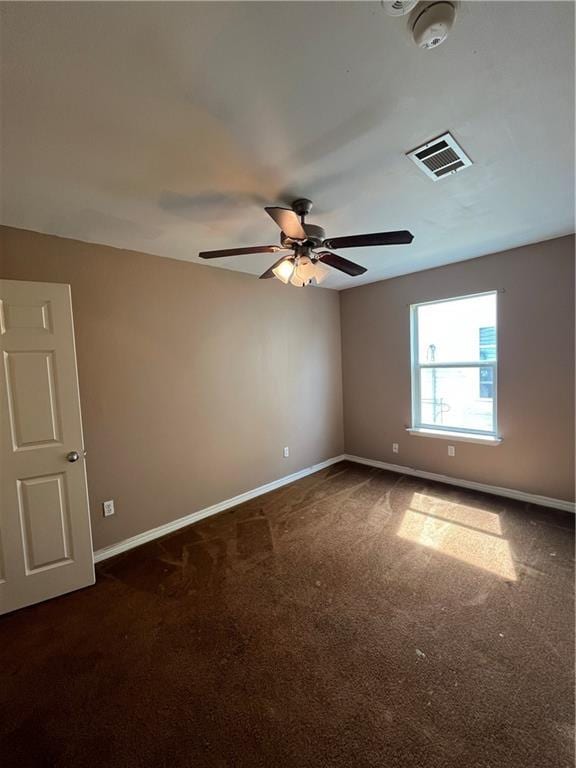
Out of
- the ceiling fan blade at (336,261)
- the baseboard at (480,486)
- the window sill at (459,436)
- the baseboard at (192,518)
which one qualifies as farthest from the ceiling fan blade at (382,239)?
the baseboard at (480,486)

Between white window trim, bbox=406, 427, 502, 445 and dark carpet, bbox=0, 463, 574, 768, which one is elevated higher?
white window trim, bbox=406, 427, 502, 445

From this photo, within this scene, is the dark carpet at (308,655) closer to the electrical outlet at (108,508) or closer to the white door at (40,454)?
the white door at (40,454)

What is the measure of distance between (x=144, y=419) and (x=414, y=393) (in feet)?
10.2

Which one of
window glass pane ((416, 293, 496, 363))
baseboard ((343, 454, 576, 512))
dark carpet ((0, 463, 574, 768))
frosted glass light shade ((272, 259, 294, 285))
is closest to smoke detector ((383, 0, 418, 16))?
frosted glass light shade ((272, 259, 294, 285))

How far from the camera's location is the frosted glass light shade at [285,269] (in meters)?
2.21

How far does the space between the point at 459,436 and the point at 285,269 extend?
282cm

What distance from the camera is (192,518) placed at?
3164 millimetres

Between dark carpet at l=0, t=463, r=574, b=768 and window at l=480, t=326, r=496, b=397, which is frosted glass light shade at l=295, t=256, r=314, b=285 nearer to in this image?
dark carpet at l=0, t=463, r=574, b=768

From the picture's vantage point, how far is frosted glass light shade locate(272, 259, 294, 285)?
2.21 meters

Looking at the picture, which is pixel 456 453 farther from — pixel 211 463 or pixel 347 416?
pixel 211 463

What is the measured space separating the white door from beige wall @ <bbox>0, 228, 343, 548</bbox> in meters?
0.34

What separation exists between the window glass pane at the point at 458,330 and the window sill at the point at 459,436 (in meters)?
0.84

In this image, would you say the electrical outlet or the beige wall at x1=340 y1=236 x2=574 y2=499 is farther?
the beige wall at x1=340 y1=236 x2=574 y2=499

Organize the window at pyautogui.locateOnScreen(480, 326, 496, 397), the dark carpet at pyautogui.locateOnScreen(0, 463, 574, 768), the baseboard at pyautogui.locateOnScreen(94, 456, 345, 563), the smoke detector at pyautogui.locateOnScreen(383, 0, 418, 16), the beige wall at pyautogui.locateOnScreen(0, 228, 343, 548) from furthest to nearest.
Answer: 1. the window at pyautogui.locateOnScreen(480, 326, 496, 397)
2. the baseboard at pyautogui.locateOnScreen(94, 456, 345, 563)
3. the beige wall at pyautogui.locateOnScreen(0, 228, 343, 548)
4. the dark carpet at pyautogui.locateOnScreen(0, 463, 574, 768)
5. the smoke detector at pyautogui.locateOnScreen(383, 0, 418, 16)
